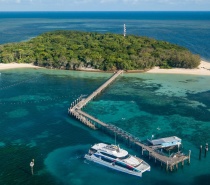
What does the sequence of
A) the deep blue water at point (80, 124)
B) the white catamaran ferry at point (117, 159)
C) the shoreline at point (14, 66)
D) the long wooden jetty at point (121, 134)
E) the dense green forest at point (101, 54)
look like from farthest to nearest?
the shoreline at point (14, 66)
the dense green forest at point (101, 54)
the long wooden jetty at point (121, 134)
the deep blue water at point (80, 124)
the white catamaran ferry at point (117, 159)

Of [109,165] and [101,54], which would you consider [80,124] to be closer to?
[109,165]

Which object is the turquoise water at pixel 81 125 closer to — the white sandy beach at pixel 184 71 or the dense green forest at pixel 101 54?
the white sandy beach at pixel 184 71

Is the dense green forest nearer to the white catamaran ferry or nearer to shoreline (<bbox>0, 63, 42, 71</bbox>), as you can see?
shoreline (<bbox>0, 63, 42, 71</bbox>)

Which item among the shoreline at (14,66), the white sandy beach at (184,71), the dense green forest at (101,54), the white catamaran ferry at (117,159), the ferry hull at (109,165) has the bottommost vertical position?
the ferry hull at (109,165)

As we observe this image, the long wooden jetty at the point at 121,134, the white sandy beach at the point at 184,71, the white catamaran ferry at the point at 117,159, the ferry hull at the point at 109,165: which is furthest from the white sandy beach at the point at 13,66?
the ferry hull at the point at 109,165

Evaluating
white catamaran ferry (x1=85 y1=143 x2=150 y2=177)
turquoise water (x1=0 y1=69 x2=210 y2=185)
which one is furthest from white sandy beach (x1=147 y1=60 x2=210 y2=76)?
white catamaran ferry (x1=85 y1=143 x2=150 y2=177)

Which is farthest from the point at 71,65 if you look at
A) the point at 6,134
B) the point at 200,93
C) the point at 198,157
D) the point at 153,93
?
the point at 198,157
